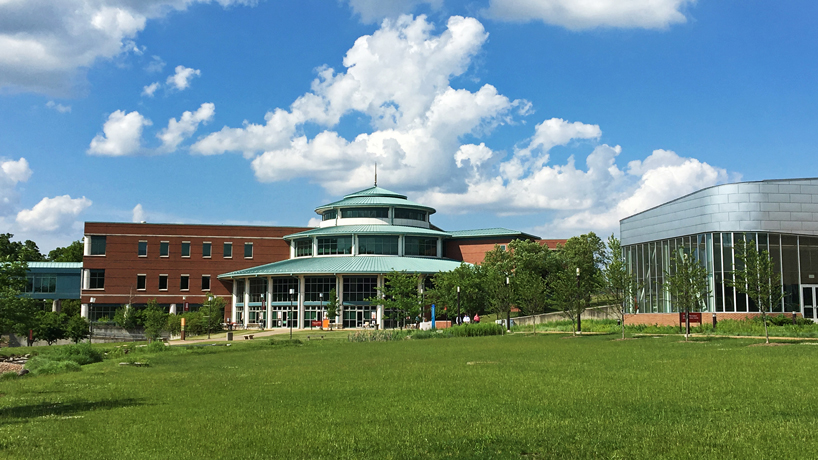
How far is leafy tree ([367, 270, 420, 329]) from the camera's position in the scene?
7206cm

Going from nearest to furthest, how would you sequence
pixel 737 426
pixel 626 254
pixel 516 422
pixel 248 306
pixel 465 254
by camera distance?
pixel 737 426 → pixel 516 422 → pixel 626 254 → pixel 248 306 → pixel 465 254

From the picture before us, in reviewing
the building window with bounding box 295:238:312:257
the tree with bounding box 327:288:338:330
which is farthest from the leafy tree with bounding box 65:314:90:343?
the building window with bounding box 295:238:312:257

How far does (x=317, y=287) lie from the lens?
8275 centimetres

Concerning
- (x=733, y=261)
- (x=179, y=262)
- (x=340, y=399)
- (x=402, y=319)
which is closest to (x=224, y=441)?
(x=340, y=399)

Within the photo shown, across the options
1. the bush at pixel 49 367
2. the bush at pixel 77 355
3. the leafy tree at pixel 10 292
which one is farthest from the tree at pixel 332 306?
the bush at pixel 49 367

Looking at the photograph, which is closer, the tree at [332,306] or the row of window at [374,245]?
the tree at [332,306]

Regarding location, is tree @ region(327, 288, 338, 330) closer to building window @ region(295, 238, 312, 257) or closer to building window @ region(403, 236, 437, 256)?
building window @ region(295, 238, 312, 257)

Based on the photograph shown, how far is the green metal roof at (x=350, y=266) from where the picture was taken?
79.2 meters

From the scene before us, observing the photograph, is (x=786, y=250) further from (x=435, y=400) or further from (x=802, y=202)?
(x=435, y=400)

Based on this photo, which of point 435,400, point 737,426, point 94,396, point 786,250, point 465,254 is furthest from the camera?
point 465,254

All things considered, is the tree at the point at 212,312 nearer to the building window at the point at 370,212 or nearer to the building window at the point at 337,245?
the building window at the point at 337,245

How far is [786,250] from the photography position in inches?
1905

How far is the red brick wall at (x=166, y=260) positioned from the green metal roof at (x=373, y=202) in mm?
11479

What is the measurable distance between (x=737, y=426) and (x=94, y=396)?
590 inches
